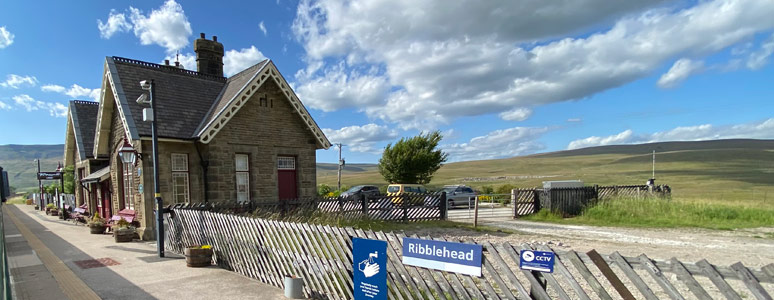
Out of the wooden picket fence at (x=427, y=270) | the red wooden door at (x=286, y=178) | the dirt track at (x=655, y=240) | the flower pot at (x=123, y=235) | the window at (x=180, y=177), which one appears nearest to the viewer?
the wooden picket fence at (x=427, y=270)

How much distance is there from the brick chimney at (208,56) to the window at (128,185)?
5983 millimetres

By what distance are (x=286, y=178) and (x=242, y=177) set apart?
1.99 m

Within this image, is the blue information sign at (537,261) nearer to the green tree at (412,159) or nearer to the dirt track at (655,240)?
the dirt track at (655,240)

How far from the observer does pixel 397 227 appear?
1571 cm

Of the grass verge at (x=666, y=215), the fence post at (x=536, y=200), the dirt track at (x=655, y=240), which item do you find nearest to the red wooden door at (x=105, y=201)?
the dirt track at (x=655, y=240)

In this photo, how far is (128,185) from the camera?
15.9 metres

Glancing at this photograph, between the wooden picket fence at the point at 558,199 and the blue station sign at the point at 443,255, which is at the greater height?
the blue station sign at the point at 443,255

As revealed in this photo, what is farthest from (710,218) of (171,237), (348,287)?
(171,237)

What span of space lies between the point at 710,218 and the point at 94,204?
28.8 metres

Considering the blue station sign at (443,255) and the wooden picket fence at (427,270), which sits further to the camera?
the blue station sign at (443,255)

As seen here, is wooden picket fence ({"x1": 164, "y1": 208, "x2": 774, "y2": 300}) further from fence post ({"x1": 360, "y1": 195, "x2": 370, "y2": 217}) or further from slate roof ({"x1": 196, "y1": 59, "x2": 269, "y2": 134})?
fence post ({"x1": 360, "y1": 195, "x2": 370, "y2": 217})

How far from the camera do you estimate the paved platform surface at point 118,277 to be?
680cm

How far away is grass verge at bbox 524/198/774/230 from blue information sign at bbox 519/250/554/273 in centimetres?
1507

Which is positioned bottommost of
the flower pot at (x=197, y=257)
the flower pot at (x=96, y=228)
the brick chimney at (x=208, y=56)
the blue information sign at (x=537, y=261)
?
the flower pot at (x=96, y=228)
